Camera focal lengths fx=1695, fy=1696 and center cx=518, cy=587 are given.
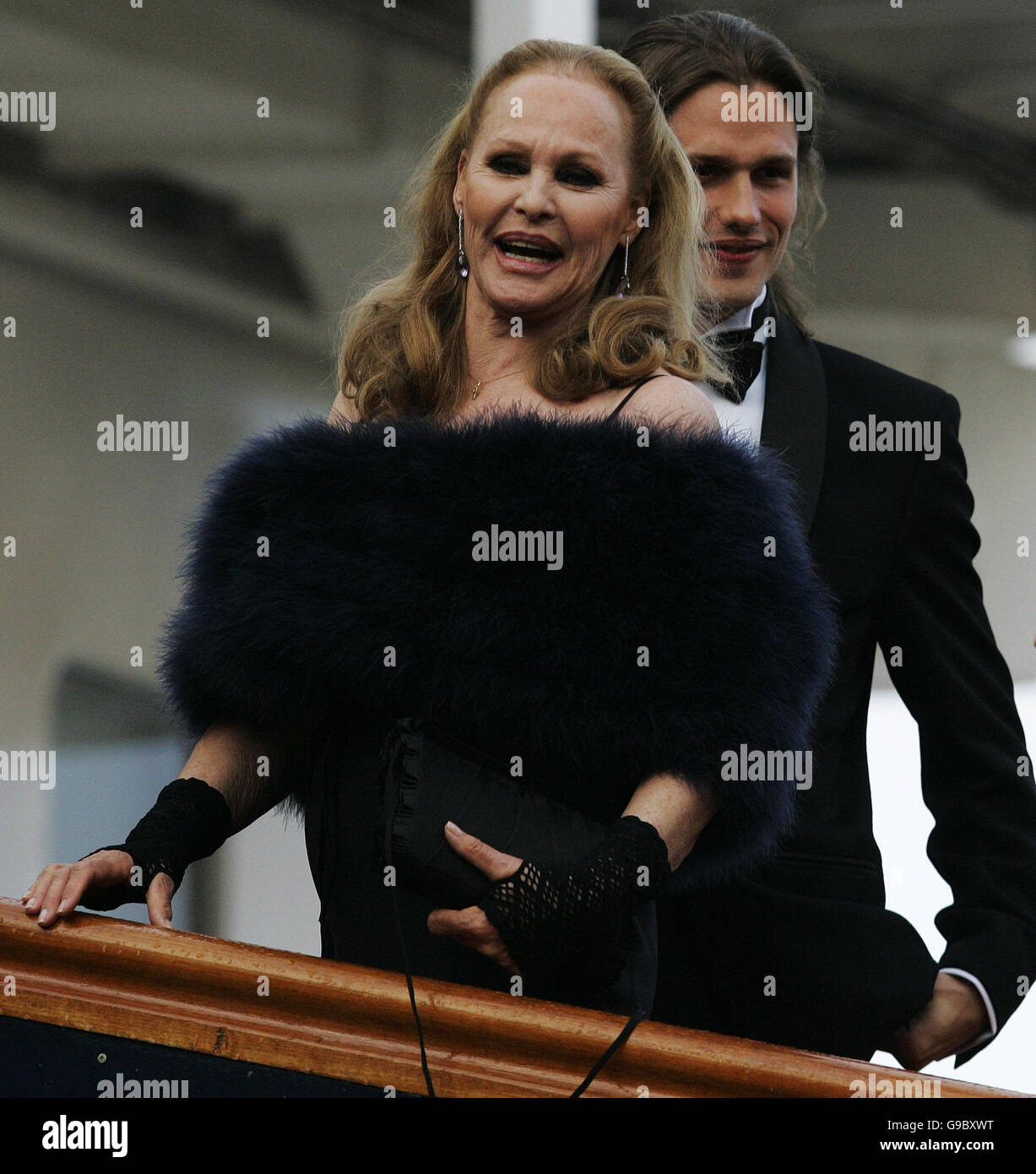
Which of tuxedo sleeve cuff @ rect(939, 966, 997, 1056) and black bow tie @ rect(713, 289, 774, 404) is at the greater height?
black bow tie @ rect(713, 289, 774, 404)

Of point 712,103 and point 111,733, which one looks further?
point 111,733

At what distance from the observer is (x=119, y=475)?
17.4 feet

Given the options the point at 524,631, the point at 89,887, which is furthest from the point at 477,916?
the point at 89,887

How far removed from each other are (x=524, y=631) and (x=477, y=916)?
9.1 inches

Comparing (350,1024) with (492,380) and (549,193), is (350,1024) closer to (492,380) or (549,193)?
(492,380)

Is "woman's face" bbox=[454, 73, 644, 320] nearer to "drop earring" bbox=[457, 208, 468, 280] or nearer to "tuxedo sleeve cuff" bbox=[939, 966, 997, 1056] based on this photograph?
"drop earring" bbox=[457, 208, 468, 280]

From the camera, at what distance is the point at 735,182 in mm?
1896

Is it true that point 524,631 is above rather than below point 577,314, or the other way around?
below

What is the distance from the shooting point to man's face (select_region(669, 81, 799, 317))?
6.20 feet

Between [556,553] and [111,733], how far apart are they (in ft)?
13.7

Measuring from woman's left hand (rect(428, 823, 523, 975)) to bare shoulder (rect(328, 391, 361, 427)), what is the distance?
0.48 m

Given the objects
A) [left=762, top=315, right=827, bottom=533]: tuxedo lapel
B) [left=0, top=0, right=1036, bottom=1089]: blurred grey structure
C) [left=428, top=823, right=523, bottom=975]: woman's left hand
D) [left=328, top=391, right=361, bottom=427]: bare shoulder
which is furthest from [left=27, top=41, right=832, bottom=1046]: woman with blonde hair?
[left=0, top=0, right=1036, bottom=1089]: blurred grey structure
